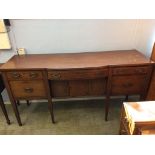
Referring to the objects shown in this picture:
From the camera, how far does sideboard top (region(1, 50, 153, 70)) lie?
4.84ft

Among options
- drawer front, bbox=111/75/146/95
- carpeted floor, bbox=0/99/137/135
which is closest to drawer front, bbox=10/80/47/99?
carpeted floor, bbox=0/99/137/135

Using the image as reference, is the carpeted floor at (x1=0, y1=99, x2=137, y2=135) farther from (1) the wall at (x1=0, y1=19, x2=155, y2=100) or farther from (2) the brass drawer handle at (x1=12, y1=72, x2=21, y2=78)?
(1) the wall at (x1=0, y1=19, x2=155, y2=100)

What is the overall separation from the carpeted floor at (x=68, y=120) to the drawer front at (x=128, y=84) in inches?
16.3

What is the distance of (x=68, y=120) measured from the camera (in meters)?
1.85

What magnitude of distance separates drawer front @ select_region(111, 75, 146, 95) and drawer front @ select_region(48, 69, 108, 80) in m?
0.18

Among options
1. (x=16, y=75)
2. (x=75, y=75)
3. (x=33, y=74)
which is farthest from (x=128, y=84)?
(x=16, y=75)

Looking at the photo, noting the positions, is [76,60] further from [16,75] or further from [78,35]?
[16,75]

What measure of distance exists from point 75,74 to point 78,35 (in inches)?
22.3

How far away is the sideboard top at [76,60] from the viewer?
1477mm

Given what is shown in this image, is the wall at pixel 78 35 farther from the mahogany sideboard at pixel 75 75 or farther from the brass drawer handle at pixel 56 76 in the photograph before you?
the brass drawer handle at pixel 56 76

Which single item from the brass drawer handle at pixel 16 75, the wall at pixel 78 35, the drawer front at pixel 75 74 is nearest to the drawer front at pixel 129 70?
the drawer front at pixel 75 74
